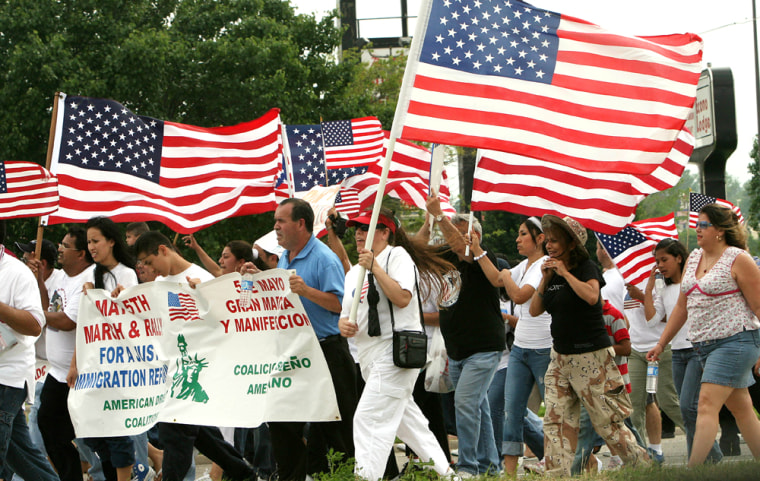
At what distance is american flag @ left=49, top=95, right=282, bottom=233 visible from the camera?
8898mm

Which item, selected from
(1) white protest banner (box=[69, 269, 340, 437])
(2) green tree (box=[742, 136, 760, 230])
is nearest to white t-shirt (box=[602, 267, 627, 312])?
(1) white protest banner (box=[69, 269, 340, 437])

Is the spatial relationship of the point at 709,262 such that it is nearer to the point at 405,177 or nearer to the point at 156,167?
the point at 156,167

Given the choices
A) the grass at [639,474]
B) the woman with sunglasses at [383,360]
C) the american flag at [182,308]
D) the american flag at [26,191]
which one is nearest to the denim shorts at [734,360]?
the grass at [639,474]

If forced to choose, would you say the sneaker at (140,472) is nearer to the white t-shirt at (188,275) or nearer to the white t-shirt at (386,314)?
the white t-shirt at (188,275)

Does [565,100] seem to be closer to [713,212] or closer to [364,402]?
[713,212]

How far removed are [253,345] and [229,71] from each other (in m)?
17.5

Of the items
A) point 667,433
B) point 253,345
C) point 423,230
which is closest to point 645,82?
point 423,230

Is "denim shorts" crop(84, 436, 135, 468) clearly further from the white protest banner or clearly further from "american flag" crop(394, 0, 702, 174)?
"american flag" crop(394, 0, 702, 174)

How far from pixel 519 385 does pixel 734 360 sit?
5.81 feet

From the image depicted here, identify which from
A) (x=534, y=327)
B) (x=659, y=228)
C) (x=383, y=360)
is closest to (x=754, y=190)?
(x=659, y=228)

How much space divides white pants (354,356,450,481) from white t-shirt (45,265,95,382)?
8.09 ft

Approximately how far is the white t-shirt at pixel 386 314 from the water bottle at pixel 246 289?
0.77m

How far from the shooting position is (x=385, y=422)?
6605mm

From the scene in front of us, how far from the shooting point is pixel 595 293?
23.2ft
